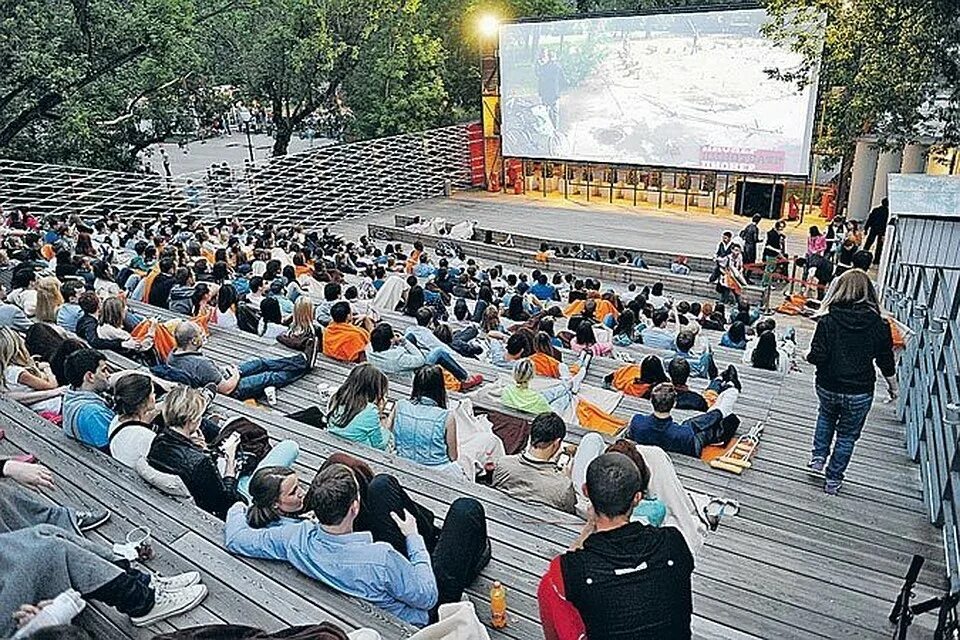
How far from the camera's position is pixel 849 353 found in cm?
393

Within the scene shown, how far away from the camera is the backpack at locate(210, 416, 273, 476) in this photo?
4.01m

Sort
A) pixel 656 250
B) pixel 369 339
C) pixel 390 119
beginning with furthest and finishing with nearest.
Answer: pixel 390 119 → pixel 656 250 → pixel 369 339

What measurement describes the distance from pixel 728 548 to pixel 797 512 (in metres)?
0.68

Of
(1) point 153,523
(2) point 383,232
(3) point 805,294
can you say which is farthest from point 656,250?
(1) point 153,523

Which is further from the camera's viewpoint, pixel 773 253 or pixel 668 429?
pixel 773 253

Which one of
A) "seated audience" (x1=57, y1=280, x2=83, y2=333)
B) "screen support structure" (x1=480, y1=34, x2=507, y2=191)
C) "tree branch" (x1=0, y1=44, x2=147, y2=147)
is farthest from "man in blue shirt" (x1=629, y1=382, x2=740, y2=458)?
"screen support structure" (x1=480, y1=34, x2=507, y2=191)

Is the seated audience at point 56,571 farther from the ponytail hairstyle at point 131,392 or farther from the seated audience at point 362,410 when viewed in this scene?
the seated audience at point 362,410

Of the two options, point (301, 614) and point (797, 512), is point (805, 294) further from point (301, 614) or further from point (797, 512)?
point (301, 614)

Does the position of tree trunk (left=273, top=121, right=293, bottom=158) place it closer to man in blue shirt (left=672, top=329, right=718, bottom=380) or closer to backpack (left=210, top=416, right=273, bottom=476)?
man in blue shirt (left=672, top=329, right=718, bottom=380)

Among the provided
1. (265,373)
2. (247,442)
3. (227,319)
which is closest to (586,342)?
(265,373)

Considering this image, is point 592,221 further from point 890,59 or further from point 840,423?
point 840,423

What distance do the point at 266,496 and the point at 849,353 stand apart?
3.02 meters

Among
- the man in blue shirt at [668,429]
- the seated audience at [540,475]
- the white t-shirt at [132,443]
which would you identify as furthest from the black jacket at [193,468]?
the man in blue shirt at [668,429]

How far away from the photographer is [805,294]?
41.0 feet
